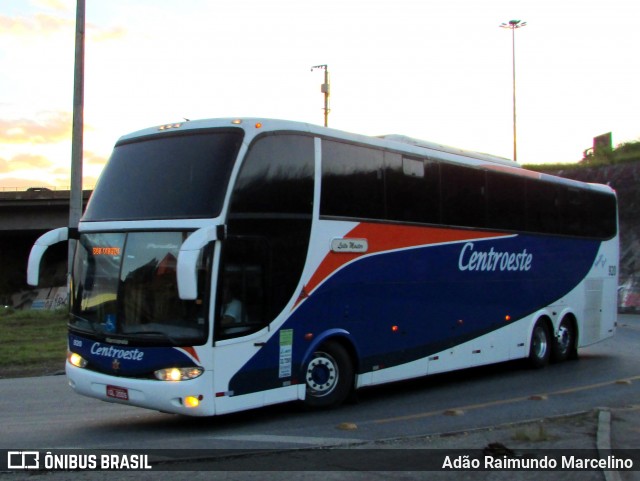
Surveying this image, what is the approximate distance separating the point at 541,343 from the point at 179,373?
9.61 meters

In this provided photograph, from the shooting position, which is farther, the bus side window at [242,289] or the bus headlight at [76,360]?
the bus headlight at [76,360]

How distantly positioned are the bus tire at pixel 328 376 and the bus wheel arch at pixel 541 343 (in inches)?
239

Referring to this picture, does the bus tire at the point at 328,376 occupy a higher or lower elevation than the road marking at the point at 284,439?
higher

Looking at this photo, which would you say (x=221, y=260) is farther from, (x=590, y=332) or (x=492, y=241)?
(x=590, y=332)

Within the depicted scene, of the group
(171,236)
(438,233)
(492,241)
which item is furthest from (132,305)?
(492,241)

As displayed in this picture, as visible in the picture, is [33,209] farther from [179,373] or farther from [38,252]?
[179,373]

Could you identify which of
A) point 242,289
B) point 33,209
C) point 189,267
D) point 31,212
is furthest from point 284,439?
point 31,212

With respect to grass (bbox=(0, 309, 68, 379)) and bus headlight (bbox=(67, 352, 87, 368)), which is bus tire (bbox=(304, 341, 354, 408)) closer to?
bus headlight (bbox=(67, 352, 87, 368))

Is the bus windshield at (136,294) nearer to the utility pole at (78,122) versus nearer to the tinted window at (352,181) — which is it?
the tinted window at (352,181)

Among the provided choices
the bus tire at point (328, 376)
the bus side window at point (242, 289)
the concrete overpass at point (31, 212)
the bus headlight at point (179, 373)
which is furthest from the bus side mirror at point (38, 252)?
the concrete overpass at point (31, 212)

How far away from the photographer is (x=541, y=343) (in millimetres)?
16109

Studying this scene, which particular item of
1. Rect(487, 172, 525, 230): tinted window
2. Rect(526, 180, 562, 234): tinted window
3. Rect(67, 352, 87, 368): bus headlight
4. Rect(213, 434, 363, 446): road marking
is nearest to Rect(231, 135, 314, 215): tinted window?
Rect(213, 434, 363, 446): road marking

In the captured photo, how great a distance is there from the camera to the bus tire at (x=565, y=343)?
54.6 feet

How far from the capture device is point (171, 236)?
9047 mm
